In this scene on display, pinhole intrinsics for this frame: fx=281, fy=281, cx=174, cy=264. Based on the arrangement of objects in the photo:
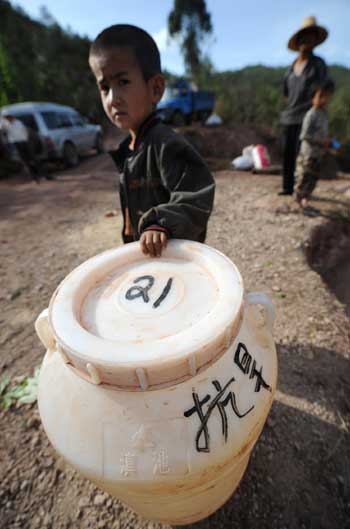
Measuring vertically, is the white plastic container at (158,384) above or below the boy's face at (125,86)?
below

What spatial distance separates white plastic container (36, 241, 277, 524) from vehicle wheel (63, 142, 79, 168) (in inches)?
373

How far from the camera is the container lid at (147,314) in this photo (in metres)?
0.73

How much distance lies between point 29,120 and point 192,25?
56.8 feet

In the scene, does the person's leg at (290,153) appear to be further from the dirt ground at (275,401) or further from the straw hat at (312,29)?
the straw hat at (312,29)

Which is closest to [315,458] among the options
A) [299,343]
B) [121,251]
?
[299,343]

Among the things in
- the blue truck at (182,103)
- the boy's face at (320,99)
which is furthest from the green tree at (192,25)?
the boy's face at (320,99)

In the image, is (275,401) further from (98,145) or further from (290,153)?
(98,145)

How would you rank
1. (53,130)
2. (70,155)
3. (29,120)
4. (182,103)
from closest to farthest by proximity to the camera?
(29,120), (53,130), (70,155), (182,103)

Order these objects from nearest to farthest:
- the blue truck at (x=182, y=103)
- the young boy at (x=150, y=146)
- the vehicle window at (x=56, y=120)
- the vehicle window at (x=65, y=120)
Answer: the young boy at (x=150, y=146) < the vehicle window at (x=56, y=120) < the vehicle window at (x=65, y=120) < the blue truck at (x=182, y=103)

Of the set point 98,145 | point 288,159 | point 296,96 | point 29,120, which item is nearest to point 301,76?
point 296,96

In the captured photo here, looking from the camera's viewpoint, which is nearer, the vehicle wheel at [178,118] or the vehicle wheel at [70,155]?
the vehicle wheel at [70,155]

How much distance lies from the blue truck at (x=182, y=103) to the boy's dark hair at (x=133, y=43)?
1159 centimetres

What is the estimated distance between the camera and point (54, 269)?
3553 mm

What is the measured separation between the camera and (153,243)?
1.10 m
